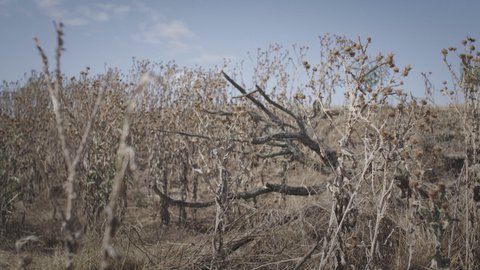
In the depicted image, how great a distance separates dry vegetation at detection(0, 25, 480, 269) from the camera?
2119 millimetres

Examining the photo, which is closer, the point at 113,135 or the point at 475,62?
the point at 475,62

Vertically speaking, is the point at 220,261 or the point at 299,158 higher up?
the point at 299,158

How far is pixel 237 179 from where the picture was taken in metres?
3.06

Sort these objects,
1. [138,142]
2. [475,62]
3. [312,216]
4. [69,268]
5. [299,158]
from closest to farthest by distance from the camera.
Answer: [69,268], [475,62], [312,216], [299,158], [138,142]

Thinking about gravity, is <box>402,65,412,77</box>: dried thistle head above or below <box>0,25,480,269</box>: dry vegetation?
above

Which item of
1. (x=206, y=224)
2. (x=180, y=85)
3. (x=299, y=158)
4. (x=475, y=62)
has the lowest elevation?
(x=206, y=224)

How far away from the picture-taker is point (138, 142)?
20.9 feet

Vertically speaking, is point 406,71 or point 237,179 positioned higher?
point 406,71

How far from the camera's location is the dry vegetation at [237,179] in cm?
212

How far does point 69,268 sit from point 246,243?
6.25 feet

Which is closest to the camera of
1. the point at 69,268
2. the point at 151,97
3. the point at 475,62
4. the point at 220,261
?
the point at 69,268

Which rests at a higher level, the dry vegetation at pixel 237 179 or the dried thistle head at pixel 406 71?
the dried thistle head at pixel 406 71

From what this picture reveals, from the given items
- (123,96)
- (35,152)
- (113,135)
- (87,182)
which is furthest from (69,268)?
(123,96)

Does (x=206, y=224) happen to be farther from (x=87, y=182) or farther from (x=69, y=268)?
(x=69, y=268)
